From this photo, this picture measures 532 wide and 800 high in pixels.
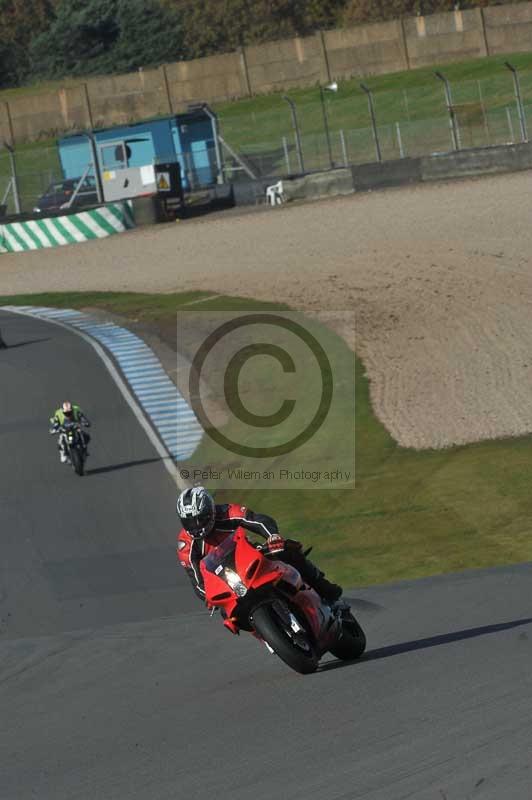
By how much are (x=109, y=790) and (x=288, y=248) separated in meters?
30.0

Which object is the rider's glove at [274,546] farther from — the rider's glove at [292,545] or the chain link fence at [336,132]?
the chain link fence at [336,132]

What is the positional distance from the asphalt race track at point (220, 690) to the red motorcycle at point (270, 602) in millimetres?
246

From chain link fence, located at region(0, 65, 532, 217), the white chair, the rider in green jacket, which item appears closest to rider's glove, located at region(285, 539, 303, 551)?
the rider in green jacket

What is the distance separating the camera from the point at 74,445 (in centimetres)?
1936

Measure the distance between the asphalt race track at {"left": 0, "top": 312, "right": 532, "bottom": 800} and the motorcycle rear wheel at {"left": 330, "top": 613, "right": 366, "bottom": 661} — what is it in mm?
93

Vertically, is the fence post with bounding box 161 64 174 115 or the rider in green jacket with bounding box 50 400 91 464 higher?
the fence post with bounding box 161 64 174 115

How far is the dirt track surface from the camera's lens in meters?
20.6

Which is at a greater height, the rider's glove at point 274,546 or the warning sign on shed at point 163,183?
the warning sign on shed at point 163,183

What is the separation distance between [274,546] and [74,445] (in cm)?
1123

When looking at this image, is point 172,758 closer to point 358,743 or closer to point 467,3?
point 358,743

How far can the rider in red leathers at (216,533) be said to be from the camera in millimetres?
8656

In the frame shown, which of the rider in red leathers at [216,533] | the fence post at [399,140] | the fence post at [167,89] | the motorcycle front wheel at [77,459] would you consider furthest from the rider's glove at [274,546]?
the fence post at [167,89]

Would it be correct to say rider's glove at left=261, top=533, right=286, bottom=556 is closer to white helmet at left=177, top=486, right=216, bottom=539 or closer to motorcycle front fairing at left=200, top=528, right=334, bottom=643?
motorcycle front fairing at left=200, top=528, right=334, bottom=643

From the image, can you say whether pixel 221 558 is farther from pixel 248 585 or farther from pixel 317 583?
pixel 317 583
